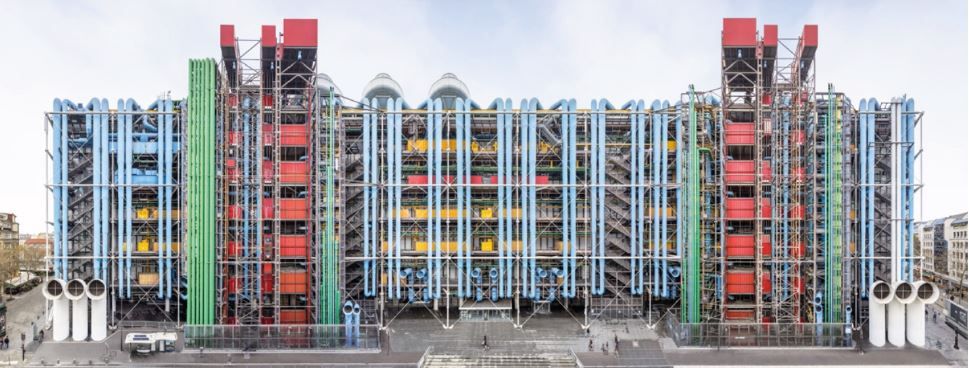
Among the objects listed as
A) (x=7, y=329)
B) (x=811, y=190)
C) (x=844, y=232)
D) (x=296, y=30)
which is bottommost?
(x=7, y=329)

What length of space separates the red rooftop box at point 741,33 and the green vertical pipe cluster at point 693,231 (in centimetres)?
442

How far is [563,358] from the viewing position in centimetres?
3191

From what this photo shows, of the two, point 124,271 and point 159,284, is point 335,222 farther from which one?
point 124,271

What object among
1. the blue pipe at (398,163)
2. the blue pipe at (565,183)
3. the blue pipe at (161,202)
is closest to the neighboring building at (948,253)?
the blue pipe at (565,183)

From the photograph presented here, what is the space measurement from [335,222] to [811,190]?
117ft

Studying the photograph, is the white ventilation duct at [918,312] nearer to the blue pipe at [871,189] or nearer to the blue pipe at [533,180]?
the blue pipe at [871,189]

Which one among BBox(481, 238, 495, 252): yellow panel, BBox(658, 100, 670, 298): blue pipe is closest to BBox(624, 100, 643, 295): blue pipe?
BBox(658, 100, 670, 298): blue pipe

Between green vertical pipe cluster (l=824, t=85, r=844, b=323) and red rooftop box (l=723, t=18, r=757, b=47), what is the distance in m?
6.92

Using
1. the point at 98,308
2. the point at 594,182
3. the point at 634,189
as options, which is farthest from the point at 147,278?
the point at 634,189

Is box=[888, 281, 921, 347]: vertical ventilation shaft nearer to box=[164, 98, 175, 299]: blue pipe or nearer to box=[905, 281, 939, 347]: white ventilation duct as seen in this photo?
box=[905, 281, 939, 347]: white ventilation duct

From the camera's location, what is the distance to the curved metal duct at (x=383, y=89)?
4575cm

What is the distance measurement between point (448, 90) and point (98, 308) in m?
31.8

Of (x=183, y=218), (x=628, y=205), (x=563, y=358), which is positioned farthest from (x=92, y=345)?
(x=628, y=205)

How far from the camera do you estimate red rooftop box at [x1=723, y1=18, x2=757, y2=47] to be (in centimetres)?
3594
